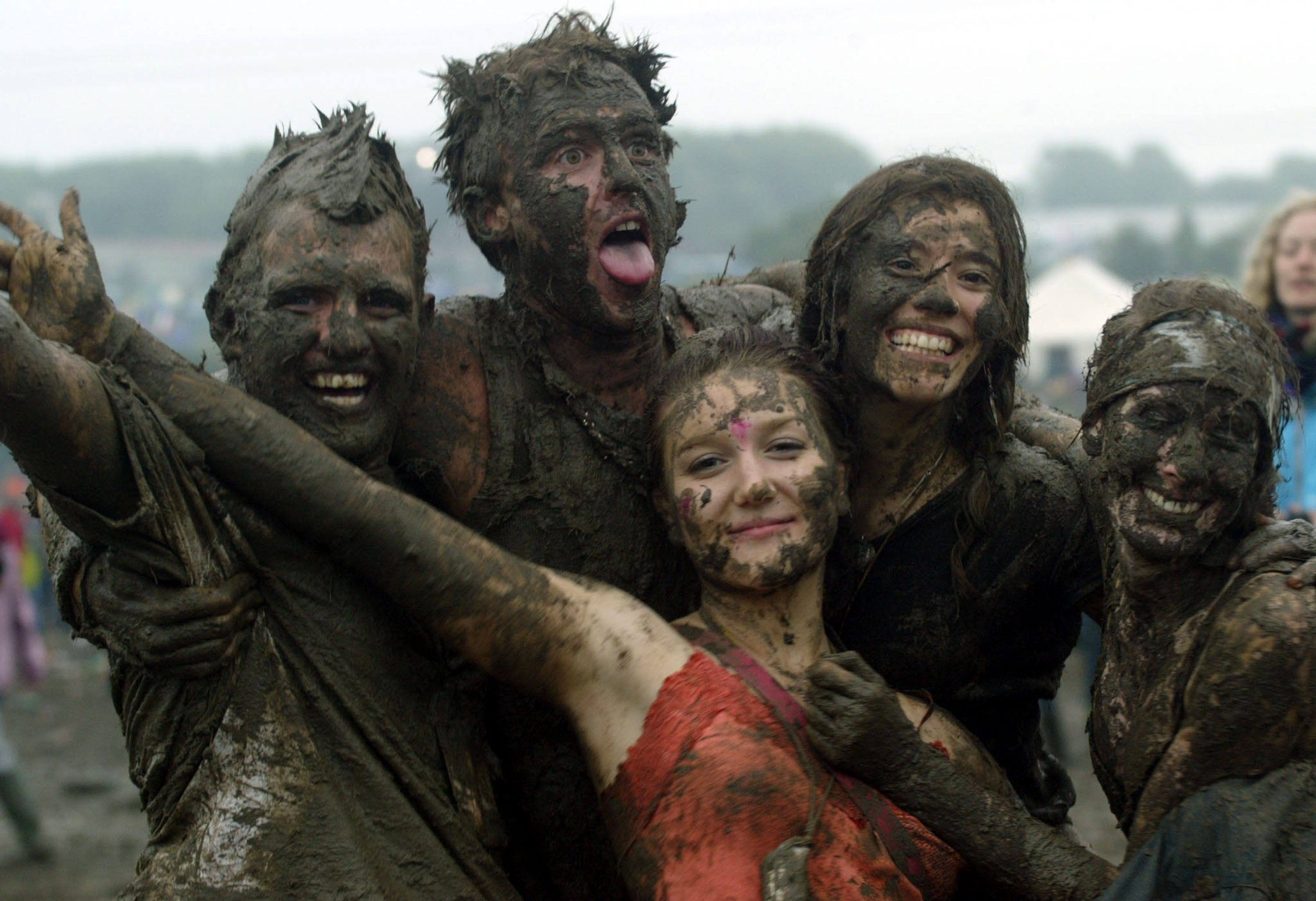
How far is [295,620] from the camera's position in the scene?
11.2 ft

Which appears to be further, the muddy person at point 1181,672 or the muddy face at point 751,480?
the muddy face at point 751,480

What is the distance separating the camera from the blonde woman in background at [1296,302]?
19.3 feet

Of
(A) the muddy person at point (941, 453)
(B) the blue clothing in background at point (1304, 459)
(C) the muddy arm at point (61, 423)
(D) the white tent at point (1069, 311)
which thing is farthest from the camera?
(D) the white tent at point (1069, 311)

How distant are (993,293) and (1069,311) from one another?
23.0 m

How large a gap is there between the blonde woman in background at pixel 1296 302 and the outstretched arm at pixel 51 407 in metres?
4.46

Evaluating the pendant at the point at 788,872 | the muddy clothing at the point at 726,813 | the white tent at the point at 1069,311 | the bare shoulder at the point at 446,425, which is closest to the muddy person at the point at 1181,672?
the muddy clothing at the point at 726,813

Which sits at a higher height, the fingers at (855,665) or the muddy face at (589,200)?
the muddy face at (589,200)

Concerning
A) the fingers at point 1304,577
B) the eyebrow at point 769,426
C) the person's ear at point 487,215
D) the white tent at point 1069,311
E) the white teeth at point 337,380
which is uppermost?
the person's ear at point 487,215

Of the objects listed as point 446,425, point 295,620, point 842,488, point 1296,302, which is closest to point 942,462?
point 842,488

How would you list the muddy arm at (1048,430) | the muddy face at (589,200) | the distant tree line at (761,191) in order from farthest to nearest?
the distant tree line at (761,191) < the muddy arm at (1048,430) < the muddy face at (589,200)

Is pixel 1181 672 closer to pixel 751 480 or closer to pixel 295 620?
pixel 751 480

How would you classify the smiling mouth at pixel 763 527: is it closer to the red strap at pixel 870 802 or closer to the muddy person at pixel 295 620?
the red strap at pixel 870 802

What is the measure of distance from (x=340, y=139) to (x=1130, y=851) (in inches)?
97.8

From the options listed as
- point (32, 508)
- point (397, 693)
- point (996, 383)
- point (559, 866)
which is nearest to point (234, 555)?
point (397, 693)
